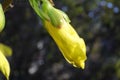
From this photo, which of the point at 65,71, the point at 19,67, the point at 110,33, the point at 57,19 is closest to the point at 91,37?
the point at 110,33

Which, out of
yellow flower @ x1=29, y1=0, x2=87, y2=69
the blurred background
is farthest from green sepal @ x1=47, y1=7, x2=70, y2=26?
→ the blurred background

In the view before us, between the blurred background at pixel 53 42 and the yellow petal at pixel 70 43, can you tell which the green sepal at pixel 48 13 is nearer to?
the yellow petal at pixel 70 43

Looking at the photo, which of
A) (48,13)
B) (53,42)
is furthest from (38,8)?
(53,42)

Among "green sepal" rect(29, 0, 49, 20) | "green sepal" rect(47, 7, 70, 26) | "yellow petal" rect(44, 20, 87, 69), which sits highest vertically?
"green sepal" rect(29, 0, 49, 20)

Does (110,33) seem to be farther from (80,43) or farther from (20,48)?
(80,43)

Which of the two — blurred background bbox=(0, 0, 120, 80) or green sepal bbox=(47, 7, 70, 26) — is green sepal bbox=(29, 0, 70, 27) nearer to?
green sepal bbox=(47, 7, 70, 26)
